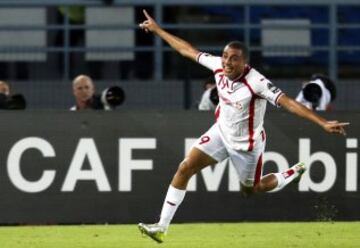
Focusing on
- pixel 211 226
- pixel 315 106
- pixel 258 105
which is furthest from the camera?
pixel 315 106

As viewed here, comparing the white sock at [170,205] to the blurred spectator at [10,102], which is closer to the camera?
the white sock at [170,205]

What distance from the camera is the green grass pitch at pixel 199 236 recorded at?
12953 mm

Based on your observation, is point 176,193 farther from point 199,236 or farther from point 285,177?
point 285,177

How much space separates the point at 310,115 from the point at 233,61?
0.99m

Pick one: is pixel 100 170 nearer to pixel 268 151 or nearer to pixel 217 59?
pixel 268 151

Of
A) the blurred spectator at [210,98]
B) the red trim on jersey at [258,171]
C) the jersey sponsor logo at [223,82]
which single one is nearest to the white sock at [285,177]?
the red trim on jersey at [258,171]

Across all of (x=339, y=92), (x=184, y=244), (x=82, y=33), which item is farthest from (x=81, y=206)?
(x=82, y=33)

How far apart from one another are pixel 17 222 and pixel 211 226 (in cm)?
217

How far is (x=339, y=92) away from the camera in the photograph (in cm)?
2200

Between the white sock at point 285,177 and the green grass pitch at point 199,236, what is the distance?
0.54m

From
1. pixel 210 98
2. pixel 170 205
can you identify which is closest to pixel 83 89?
pixel 210 98

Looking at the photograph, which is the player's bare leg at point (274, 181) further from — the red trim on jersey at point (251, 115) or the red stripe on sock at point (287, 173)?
the red trim on jersey at point (251, 115)

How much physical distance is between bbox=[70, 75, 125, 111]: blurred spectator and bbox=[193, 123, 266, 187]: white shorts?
3.57 m

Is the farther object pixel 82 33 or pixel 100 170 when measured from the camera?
pixel 82 33
